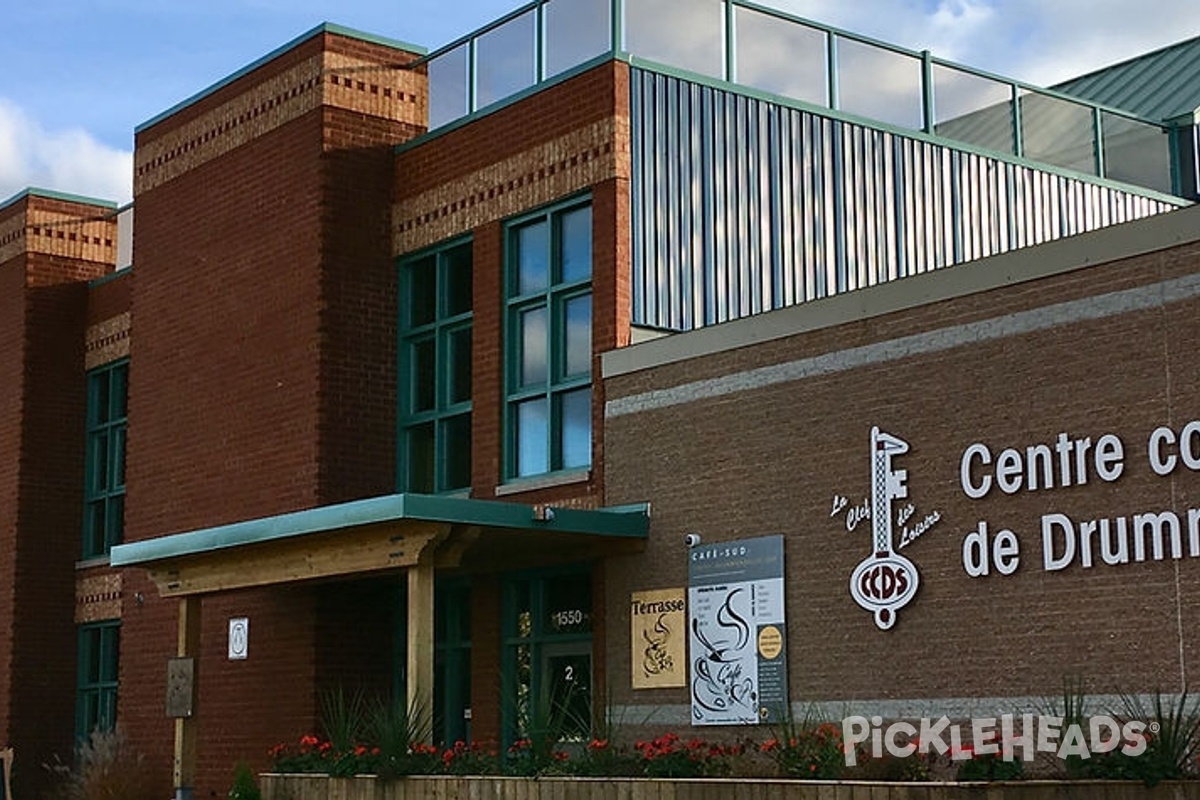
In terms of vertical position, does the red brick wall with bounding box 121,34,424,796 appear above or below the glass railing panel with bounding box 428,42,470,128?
below

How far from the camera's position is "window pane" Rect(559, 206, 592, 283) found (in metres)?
21.4

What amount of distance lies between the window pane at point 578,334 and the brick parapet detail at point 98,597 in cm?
1106

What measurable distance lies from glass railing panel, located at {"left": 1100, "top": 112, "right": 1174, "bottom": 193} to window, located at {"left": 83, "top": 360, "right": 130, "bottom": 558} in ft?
51.4

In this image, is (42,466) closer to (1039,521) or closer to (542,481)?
(542,481)

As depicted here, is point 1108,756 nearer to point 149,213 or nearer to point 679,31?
point 679,31

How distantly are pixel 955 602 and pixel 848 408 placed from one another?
2.28 metres

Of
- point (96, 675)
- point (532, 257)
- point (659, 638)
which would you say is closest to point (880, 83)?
point (532, 257)

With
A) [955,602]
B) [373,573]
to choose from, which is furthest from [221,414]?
[955,602]

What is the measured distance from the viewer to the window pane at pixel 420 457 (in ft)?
77.7

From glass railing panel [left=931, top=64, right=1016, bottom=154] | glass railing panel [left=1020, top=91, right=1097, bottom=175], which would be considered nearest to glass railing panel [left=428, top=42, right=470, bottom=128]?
glass railing panel [left=931, top=64, right=1016, bottom=154]

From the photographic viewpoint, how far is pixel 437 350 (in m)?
23.6

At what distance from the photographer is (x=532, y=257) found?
878 inches

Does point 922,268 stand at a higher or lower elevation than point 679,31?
lower

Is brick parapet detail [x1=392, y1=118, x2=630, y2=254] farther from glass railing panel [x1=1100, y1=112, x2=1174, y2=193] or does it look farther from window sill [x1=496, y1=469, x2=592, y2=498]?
glass railing panel [x1=1100, y1=112, x2=1174, y2=193]
